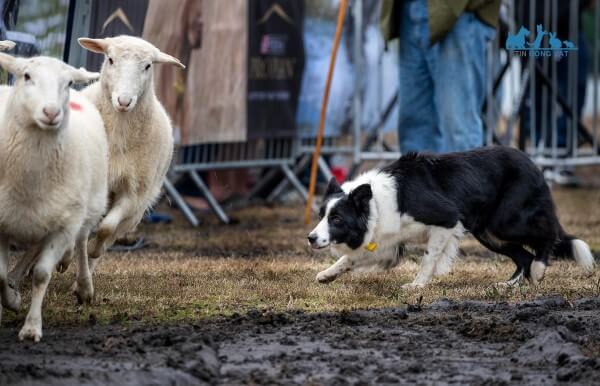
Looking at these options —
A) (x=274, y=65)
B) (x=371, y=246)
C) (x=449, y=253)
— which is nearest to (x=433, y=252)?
(x=449, y=253)

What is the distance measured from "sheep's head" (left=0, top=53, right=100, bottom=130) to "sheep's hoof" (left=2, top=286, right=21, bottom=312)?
92 centimetres

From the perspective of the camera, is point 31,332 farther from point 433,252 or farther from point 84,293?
point 433,252

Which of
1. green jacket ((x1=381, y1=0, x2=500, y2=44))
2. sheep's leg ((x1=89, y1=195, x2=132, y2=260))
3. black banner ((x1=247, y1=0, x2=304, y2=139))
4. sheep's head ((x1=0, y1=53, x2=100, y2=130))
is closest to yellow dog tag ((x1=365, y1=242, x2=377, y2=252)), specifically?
sheep's leg ((x1=89, y1=195, x2=132, y2=260))

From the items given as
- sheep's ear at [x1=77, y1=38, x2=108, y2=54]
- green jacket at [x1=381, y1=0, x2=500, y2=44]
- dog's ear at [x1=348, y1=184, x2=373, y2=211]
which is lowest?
dog's ear at [x1=348, y1=184, x2=373, y2=211]

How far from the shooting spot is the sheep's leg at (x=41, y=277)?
5.41 metres

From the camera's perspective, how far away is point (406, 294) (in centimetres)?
708

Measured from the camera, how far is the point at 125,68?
6.85 metres

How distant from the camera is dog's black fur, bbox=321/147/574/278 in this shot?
7.38 m

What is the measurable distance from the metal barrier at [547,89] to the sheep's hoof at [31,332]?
7545 mm

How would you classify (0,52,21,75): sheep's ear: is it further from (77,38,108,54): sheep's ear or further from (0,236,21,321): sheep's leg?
(77,38,108,54): sheep's ear

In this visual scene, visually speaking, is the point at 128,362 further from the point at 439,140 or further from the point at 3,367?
the point at 439,140

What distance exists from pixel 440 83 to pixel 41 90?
5137 millimetres

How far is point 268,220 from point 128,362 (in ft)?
22.6

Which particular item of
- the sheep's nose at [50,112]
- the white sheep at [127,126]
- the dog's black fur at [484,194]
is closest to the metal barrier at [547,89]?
the dog's black fur at [484,194]
